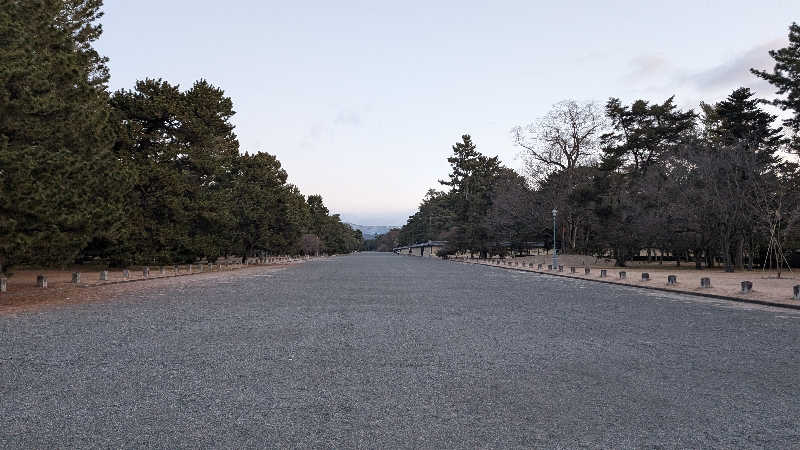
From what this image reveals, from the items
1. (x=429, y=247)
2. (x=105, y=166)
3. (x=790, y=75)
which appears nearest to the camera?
(x=105, y=166)

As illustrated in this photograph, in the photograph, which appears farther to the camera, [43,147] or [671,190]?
[671,190]

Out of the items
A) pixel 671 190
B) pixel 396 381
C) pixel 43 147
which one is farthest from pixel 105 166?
pixel 671 190

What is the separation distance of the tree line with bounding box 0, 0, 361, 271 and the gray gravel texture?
213 inches

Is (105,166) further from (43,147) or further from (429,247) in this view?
(429,247)

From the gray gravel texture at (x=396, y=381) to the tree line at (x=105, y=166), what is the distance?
5.42 metres

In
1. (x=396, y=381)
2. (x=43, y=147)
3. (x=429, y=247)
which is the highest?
(x=43, y=147)

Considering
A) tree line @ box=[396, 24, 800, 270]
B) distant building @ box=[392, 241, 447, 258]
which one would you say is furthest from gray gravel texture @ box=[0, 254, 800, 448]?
distant building @ box=[392, 241, 447, 258]

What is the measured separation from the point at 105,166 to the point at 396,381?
63.7 ft

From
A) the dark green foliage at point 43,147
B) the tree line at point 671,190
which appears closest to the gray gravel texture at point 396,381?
the dark green foliage at point 43,147

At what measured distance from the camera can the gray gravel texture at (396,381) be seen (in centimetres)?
434

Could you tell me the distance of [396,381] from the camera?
606 cm

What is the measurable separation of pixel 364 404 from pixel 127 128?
1342 inches

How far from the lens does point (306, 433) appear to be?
4328 mm

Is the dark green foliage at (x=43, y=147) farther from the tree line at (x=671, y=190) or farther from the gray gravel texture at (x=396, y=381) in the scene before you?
the tree line at (x=671, y=190)
